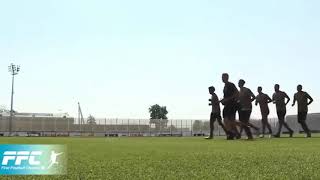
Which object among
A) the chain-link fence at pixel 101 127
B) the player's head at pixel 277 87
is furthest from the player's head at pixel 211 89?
the chain-link fence at pixel 101 127

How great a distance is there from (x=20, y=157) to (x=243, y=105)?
13.3m

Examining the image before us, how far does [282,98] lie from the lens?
19.8 m

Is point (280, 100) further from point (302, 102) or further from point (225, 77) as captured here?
point (225, 77)

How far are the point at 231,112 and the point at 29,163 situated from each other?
12.2m

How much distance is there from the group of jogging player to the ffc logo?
35.5ft

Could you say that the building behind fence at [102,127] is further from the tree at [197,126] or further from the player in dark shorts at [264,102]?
the player in dark shorts at [264,102]

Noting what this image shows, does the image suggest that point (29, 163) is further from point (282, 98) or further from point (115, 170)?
point (282, 98)

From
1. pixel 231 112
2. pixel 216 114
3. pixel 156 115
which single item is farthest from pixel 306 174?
pixel 156 115

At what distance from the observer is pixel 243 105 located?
17797 millimetres

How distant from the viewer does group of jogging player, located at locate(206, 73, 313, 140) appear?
1675 cm

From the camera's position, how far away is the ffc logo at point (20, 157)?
16.8 ft

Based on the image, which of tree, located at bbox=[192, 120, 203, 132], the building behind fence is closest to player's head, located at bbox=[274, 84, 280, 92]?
the building behind fence

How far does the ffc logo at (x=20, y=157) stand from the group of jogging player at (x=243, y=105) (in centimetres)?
1082

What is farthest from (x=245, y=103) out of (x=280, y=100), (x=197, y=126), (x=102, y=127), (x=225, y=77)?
(x=102, y=127)
